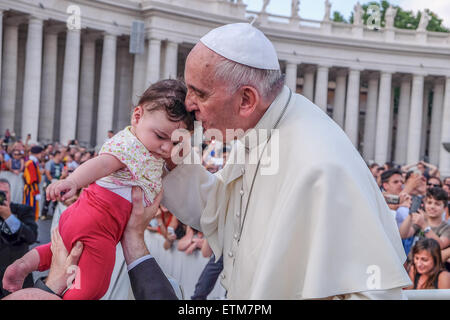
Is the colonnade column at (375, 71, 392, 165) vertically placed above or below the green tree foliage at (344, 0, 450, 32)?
below

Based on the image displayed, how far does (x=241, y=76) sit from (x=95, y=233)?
146cm

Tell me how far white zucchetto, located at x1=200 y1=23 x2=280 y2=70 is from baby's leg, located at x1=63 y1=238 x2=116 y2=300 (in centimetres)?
149

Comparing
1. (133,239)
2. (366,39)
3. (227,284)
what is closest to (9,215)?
(133,239)

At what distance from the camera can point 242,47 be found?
2.90 metres

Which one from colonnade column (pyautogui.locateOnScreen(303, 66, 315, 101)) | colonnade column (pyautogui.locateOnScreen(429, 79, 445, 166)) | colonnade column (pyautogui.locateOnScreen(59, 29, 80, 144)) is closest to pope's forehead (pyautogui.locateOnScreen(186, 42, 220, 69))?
colonnade column (pyautogui.locateOnScreen(59, 29, 80, 144))

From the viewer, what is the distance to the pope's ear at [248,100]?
292 centimetres

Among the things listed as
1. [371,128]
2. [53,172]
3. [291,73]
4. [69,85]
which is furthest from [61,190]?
[371,128]

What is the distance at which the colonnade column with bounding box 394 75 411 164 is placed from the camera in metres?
57.7

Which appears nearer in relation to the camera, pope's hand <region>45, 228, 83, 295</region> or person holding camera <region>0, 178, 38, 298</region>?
pope's hand <region>45, 228, 83, 295</region>

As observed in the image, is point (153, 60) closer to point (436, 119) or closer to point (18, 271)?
point (436, 119)

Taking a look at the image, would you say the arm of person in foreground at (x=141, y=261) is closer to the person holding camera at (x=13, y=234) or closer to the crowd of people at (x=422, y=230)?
the person holding camera at (x=13, y=234)

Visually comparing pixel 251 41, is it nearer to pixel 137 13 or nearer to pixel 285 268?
pixel 285 268

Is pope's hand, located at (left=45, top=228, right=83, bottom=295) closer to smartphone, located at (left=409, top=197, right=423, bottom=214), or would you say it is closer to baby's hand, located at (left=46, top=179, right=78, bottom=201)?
baby's hand, located at (left=46, top=179, right=78, bottom=201)

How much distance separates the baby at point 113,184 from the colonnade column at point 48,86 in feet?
135
